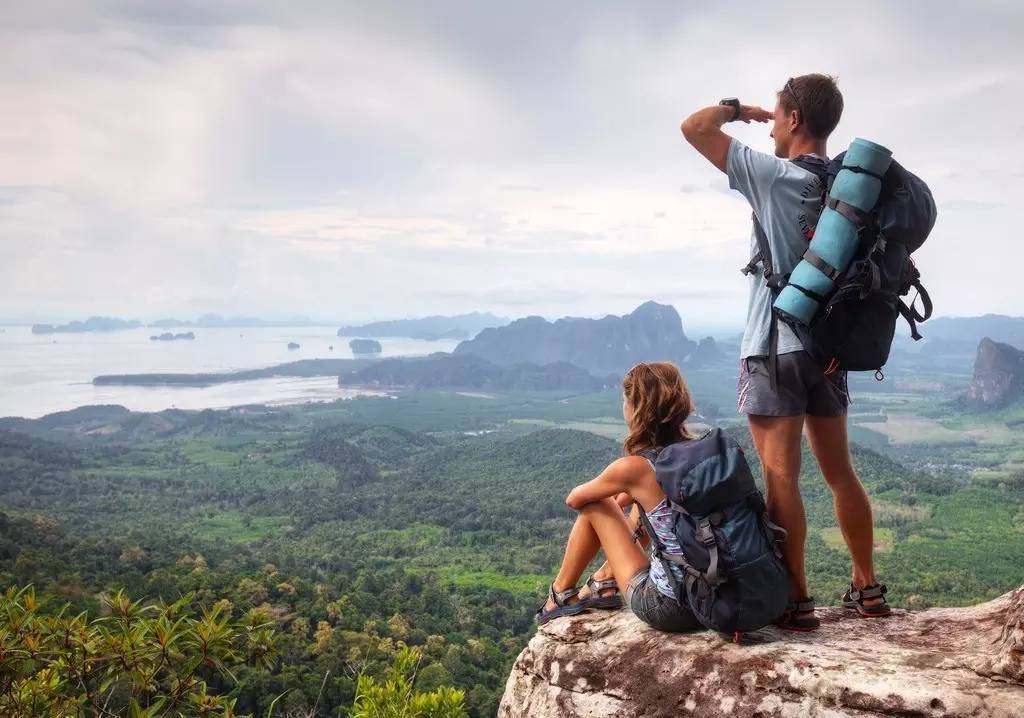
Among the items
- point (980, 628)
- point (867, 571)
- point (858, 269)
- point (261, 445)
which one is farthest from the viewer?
point (261, 445)

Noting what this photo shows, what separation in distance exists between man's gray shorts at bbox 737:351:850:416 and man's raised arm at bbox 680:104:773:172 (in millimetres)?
914

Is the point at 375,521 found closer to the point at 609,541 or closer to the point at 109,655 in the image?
the point at 109,655

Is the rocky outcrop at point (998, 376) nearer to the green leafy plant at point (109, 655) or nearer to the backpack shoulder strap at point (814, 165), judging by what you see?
the backpack shoulder strap at point (814, 165)

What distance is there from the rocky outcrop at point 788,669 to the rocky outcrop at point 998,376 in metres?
149

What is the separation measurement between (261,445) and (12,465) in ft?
97.4

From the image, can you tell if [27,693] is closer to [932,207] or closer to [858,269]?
[858,269]

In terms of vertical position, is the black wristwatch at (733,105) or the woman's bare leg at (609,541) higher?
the black wristwatch at (733,105)

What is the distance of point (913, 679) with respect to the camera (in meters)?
3.01

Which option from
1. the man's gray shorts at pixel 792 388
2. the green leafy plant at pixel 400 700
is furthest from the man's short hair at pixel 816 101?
the green leafy plant at pixel 400 700

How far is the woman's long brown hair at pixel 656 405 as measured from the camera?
3.62m

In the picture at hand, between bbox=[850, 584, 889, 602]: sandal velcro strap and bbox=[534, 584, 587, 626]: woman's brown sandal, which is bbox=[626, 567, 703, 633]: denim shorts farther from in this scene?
bbox=[850, 584, 889, 602]: sandal velcro strap

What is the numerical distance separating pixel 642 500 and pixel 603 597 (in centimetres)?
85

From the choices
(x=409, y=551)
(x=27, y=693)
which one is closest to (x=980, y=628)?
(x=27, y=693)

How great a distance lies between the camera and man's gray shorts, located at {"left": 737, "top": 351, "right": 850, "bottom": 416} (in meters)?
3.29
